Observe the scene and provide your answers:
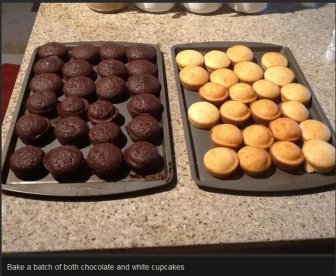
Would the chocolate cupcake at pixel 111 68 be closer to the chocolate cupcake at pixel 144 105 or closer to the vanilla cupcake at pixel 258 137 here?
the chocolate cupcake at pixel 144 105

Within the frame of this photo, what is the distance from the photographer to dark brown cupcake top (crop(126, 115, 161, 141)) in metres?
1.02

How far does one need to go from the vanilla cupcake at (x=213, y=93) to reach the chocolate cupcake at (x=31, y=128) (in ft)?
1.58

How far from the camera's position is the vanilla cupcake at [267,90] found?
1169 mm

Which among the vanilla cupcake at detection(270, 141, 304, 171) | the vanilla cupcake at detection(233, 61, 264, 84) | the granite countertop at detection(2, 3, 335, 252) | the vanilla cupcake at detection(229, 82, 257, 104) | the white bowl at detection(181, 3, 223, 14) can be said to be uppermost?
the white bowl at detection(181, 3, 223, 14)

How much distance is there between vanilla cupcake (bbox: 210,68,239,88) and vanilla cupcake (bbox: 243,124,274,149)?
210mm

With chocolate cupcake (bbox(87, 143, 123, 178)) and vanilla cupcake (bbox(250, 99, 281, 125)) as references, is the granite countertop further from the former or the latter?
vanilla cupcake (bbox(250, 99, 281, 125))

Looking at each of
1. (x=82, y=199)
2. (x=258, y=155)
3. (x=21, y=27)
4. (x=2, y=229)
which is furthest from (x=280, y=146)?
(x=21, y=27)

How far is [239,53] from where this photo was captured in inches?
50.6

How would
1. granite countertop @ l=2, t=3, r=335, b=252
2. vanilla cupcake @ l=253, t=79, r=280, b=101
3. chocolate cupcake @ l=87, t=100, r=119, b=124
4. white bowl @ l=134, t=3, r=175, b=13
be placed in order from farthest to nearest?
white bowl @ l=134, t=3, r=175, b=13
vanilla cupcake @ l=253, t=79, r=280, b=101
chocolate cupcake @ l=87, t=100, r=119, b=124
granite countertop @ l=2, t=3, r=335, b=252

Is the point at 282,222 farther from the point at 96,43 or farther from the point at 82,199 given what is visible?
the point at 96,43

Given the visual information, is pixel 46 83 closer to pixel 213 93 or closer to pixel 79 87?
pixel 79 87

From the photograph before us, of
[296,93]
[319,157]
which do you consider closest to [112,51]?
[296,93]

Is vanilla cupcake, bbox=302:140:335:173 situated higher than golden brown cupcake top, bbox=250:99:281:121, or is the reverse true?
golden brown cupcake top, bbox=250:99:281:121

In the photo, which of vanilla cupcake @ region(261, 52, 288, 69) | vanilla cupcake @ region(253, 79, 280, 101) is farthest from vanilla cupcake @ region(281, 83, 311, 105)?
vanilla cupcake @ region(261, 52, 288, 69)
